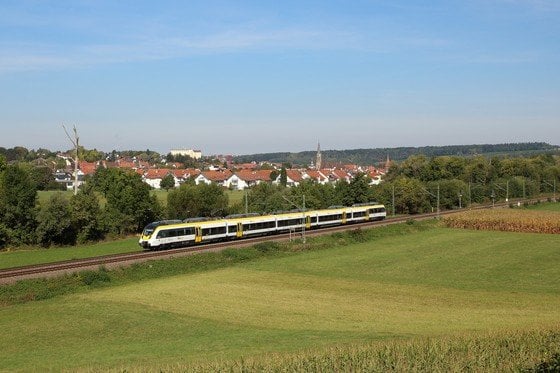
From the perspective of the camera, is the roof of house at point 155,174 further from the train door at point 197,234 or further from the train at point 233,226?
the train door at point 197,234

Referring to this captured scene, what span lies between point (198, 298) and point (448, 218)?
54.8 meters

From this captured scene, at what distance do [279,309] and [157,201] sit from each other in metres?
49.5

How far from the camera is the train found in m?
56.3

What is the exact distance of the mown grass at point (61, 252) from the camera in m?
56.1

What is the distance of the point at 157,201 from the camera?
81.9 meters

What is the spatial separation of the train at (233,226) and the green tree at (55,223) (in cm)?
1466

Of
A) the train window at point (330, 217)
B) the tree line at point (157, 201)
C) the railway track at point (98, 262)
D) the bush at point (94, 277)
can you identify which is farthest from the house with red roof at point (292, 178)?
the bush at point (94, 277)

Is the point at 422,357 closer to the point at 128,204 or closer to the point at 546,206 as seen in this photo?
the point at 128,204

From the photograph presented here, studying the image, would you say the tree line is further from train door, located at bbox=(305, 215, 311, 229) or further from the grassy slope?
the grassy slope

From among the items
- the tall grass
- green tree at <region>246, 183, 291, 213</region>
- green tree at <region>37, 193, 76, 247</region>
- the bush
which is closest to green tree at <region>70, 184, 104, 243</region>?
green tree at <region>37, 193, 76, 247</region>

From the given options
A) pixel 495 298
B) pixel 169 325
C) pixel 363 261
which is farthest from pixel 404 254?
pixel 169 325

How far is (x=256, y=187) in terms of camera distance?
3939 inches

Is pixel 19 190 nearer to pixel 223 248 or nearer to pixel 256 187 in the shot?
pixel 223 248

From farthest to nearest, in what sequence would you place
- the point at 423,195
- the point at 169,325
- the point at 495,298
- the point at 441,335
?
the point at 423,195, the point at 495,298, the point at 169,325, the point at 441,335
